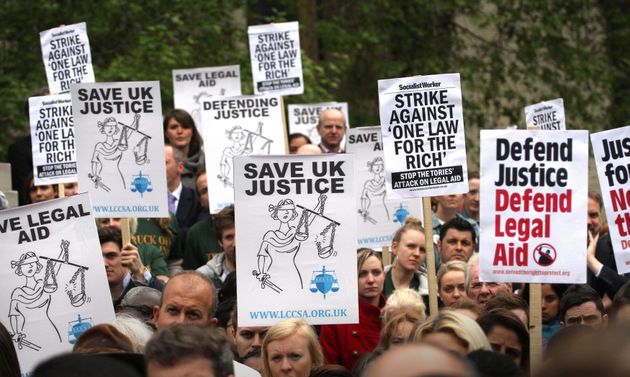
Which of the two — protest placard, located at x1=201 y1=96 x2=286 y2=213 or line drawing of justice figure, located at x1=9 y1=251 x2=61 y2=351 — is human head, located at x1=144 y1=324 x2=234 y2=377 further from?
protest placard, located at x1=201 y1=96 x2=286 y2=213

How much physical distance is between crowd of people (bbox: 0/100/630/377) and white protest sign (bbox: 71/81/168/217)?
0.95 feet

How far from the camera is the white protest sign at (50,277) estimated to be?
814 centimetres

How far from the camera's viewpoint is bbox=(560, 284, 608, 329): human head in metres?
8.86

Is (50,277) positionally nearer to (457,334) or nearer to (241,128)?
(457,334)

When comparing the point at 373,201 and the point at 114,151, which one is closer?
the point at 114,151

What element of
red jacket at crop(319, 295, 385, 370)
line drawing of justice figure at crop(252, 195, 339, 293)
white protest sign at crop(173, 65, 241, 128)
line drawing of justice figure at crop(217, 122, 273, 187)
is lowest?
red jacket at crop(319, 295, 385, 370)

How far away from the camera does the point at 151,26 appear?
20.2 meters

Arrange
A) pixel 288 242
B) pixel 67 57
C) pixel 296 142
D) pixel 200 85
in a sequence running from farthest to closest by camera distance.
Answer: pixel 200 85
pixel 296 142
pixel 67 57
pixel 288 242

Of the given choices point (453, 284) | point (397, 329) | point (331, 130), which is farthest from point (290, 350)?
point (331, 130)

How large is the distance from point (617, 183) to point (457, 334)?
12.6ft

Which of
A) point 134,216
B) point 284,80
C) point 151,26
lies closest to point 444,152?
point 134,216

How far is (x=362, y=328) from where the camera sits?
31.2 ft

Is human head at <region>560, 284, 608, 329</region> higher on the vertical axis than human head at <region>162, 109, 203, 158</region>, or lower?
lower

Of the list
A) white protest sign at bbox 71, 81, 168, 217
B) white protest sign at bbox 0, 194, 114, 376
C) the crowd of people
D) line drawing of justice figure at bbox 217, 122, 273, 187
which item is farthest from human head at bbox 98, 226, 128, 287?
line drawing of justice figure at bbox 217, 122, 273, 187
